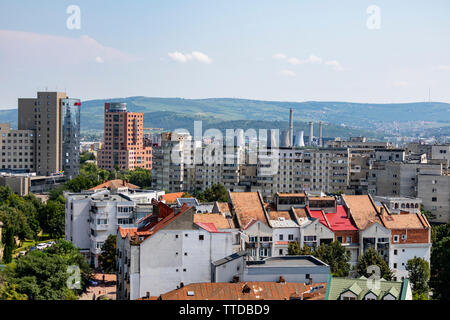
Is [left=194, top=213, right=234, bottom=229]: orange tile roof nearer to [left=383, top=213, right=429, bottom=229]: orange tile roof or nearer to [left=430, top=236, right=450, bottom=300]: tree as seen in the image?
[left=383, top=213, right=429, bottom=229]: orange tile roof

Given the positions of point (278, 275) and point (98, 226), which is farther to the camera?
point (98, 226)

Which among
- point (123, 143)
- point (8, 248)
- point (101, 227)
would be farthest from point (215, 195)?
point (123, 143)

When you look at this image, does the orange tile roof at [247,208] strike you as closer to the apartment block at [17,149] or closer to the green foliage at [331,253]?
the green foliage at [331,253]

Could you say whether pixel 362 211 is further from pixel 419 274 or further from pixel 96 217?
pixel 96 217
